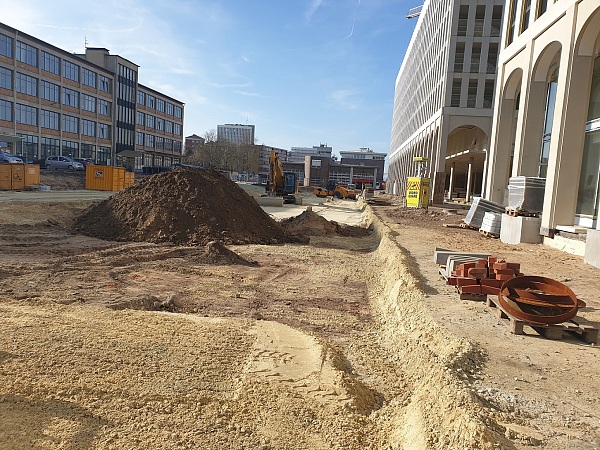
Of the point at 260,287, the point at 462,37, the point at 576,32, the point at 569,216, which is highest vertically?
the point at 462,37

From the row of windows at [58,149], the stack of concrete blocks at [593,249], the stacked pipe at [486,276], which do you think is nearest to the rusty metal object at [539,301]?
the stacked pipe at [486,276]

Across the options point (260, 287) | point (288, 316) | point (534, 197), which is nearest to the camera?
point (288, 316)

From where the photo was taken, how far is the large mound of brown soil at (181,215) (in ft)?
51.9

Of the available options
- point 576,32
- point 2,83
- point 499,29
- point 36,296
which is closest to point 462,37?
point 499,29

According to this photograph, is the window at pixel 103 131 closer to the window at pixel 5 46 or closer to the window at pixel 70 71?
the window at pixel 70 71

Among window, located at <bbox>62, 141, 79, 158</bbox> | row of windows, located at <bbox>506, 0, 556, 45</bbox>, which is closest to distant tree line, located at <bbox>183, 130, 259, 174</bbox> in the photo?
window, located at <bbox>62, 141, 79, 158</bbox>

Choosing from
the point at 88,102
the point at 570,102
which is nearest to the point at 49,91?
the point at 88,102

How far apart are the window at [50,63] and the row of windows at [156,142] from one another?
64.4ft

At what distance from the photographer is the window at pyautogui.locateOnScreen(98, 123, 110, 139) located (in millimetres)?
68831

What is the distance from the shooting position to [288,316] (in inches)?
305

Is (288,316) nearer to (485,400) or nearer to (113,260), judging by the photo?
(485,400)

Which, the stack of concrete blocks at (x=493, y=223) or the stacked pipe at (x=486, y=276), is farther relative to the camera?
the stack of concrete blocks at (x=493, y=223)

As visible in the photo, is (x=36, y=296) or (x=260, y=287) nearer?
(x=36, y=296)

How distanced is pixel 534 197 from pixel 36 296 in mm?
15225
